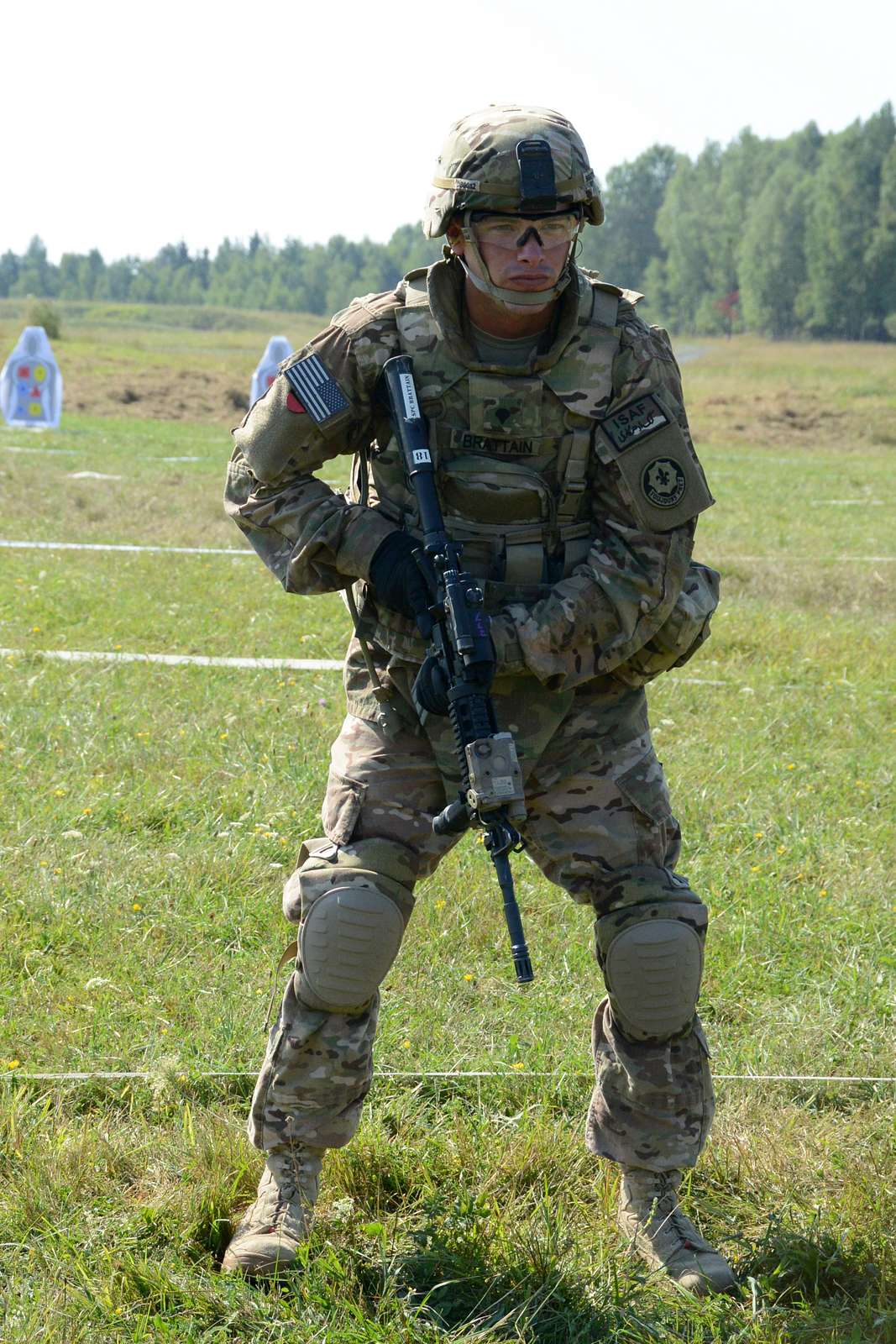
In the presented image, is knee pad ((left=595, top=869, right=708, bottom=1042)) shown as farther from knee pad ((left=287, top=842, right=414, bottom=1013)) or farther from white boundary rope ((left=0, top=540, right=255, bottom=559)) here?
white boundary rope ((left=0, top=540, right=255, bottom=559))

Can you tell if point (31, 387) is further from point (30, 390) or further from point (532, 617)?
point (532, 617)

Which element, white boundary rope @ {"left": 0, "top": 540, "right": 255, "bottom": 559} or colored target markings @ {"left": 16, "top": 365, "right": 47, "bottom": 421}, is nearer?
white boundary rope @ {"left": 0, "top": 540, "right": 255, "bottom": 559}

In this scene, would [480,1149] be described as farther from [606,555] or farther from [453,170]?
[453,170]

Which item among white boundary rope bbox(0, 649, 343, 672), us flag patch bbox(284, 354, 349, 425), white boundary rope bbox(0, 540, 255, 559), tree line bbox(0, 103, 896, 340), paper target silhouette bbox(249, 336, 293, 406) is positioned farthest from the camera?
tree line bbox(0, 103, 896, 340)

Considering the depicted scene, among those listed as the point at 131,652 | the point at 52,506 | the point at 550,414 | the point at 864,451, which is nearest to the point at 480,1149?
the point at 550,414

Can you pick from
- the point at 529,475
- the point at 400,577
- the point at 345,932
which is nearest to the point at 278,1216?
the point at 345,932

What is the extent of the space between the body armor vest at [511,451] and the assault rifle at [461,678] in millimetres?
100

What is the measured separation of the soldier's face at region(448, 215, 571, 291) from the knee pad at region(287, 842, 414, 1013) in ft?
4.01

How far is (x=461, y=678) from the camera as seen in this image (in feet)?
9.78

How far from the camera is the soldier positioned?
3053 mm

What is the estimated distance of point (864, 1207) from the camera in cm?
323

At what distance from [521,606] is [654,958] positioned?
778 mm

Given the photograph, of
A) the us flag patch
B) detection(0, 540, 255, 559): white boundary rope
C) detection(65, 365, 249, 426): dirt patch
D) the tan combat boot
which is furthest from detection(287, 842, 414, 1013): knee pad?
detection(65, 365, 249, 426): dirt patch

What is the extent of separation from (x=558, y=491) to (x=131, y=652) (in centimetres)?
534
